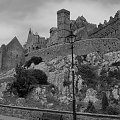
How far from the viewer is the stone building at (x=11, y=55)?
53500mm

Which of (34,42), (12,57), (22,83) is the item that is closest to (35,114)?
(22,83)

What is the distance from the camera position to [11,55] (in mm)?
54844

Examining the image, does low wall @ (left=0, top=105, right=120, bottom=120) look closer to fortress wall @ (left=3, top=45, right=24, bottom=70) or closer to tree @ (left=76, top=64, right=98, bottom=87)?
tree @ (left=76, top=64, right=98, bottom=87)

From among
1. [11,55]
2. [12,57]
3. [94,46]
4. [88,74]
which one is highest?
[94,46]

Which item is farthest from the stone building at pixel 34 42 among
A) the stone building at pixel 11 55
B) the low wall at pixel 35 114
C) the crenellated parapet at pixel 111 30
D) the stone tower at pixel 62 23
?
the low wall at pixel 35 114

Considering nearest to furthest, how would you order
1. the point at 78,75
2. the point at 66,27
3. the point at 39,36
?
the point at 78,75
the point at 66,27
the point at 39,36

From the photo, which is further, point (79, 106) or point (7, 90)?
point (7, 90)

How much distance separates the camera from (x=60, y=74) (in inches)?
1581

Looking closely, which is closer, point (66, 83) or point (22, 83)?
point (22, 83)

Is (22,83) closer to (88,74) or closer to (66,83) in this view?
(66,83)

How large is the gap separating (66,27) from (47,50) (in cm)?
1226

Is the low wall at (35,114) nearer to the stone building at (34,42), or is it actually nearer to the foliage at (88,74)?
the foliage at (88,74)

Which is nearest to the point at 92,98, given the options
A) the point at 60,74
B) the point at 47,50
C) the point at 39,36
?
the point at 60,74

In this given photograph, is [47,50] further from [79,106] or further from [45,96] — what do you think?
[79,106]
